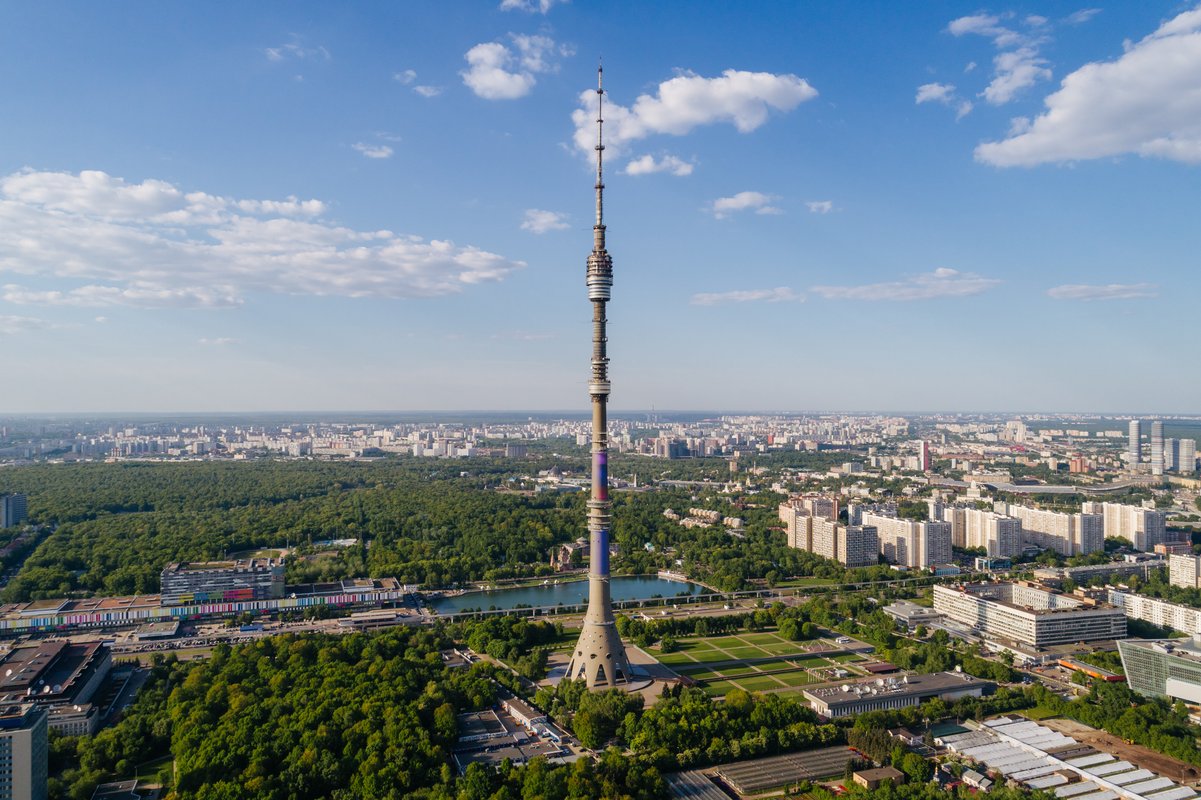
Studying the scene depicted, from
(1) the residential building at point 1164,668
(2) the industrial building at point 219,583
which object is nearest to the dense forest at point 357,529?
(2) the industrial building at point 219,583

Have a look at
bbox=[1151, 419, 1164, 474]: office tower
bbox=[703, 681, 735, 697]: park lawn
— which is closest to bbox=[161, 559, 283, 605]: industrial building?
bbox=[703, 681, 735, 697]: park lawn

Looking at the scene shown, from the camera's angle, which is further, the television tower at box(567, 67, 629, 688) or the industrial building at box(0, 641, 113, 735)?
the television tower at box(567, 67, 629, 688)

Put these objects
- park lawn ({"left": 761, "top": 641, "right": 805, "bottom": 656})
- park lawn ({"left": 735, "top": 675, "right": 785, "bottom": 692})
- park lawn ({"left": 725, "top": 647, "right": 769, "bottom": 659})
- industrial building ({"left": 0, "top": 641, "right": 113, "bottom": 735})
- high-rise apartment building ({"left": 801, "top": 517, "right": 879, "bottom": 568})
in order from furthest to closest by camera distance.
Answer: high-rise apartment building ({"left": 801, "top": 517, "right": 879, "bottom": 568}), park lawn ({"left": 761, "top": 641, "right": 805, "bottom": 656}), park lawn ({"left": 725, "top": 647, "right": 769, "bottom": 659}), park lawn ({"left": 735, "top": 675, "right": 785, "bottom": 692}), industrial building ({"left": 0, "top": 641, "right": 113, "bottom": 735})

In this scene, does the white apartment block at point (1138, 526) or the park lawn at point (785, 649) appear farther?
the white apartment block at point (1138, 526)

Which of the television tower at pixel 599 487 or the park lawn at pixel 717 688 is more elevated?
the television tower at pixel 599 487

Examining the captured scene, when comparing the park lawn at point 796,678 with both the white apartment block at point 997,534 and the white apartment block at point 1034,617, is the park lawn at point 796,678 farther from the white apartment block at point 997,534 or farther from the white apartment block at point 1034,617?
the white apartment block at point 997,534

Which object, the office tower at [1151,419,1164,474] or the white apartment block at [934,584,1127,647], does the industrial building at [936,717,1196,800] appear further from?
the office tower at [1151,419,1164,474]

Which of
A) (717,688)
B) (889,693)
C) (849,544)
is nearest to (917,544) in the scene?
(849,544)

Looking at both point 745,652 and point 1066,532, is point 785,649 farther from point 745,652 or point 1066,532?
point 1066,532

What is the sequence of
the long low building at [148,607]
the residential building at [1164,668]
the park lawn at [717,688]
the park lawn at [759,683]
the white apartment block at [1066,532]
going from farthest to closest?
the white apartment block at [1066,532] → the long low building at [148,607] → the park lawn at [759,683] → the park lawn at [717,688] → the residential building at [1164,668]
